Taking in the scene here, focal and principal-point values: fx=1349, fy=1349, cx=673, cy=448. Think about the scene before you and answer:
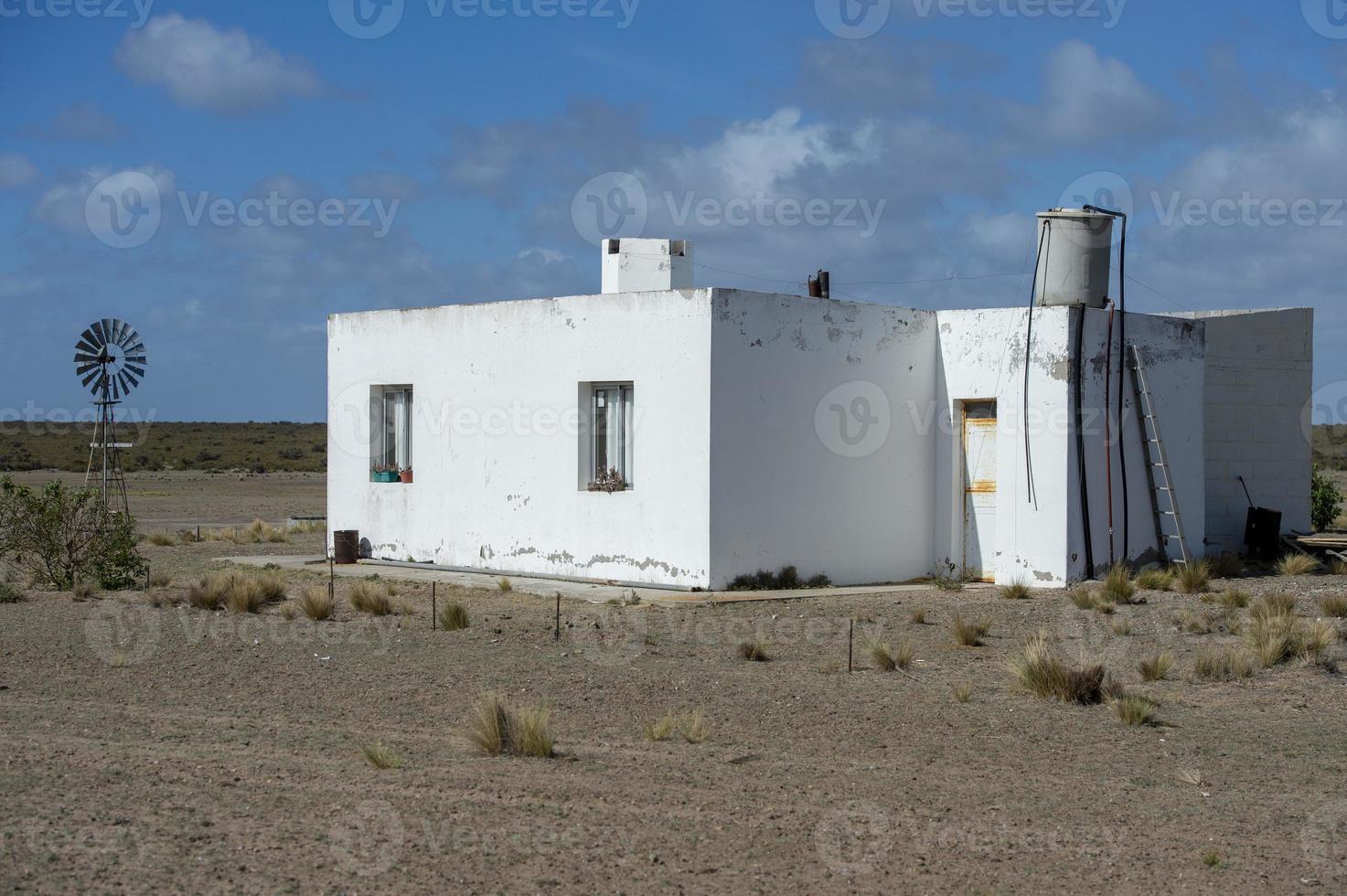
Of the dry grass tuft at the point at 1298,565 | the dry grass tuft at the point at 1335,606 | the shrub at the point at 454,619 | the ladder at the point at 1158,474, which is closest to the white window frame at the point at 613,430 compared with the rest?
the shrub at the point at 454,619

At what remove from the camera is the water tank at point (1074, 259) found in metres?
16.9

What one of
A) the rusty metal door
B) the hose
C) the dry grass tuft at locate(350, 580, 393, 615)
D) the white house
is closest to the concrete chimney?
the white house

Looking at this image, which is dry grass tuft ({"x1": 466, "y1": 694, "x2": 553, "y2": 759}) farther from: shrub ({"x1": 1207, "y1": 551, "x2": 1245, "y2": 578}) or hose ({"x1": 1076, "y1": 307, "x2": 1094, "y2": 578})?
shrub ({"x1": 1207, "y1": 551, "x2": 1245, "y2": 578})

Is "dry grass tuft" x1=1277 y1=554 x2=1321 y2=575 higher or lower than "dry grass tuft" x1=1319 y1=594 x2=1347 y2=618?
below

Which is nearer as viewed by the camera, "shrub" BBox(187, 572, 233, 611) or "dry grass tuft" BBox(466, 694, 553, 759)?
"dry grass tuft" BBox(466, 694, 553, 759)

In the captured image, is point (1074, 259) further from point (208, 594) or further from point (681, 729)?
point (208, 594)

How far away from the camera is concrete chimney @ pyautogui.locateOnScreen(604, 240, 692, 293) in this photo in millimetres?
18797

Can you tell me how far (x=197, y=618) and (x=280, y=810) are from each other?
7544 mm

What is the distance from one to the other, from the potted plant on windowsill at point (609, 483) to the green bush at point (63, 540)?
19.0 feet

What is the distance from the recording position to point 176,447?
263 ft

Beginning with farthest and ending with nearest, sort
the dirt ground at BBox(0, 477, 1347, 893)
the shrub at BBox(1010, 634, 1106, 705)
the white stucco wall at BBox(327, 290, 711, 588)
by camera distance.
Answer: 1. the white stucco wall at BBox(327, 290, 711, 588)
2. the shrub at BBox(1010, 634, 1106, 705)
3. the dirt ground at BBox(0, 477, 1347, 893)

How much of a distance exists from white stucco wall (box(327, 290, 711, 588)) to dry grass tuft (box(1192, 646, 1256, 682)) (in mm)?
6047

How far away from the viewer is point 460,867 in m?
5.91

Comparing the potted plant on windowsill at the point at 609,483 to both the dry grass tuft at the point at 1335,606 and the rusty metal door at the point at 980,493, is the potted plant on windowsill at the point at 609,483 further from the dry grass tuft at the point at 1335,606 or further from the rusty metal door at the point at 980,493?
the dry grass tuft at the point at 1335,606
